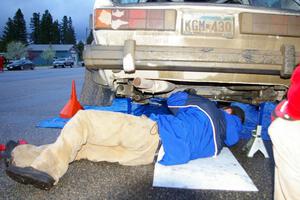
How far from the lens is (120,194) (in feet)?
7.88

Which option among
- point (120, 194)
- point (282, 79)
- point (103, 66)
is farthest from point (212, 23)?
point (120, 194)

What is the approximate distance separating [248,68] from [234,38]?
0.27 metres

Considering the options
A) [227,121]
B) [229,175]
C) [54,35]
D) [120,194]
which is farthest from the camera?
[54,35]

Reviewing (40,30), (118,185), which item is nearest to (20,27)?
(40,30)

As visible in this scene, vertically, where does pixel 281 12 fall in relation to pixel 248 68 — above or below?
above

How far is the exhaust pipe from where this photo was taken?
10.3 feet

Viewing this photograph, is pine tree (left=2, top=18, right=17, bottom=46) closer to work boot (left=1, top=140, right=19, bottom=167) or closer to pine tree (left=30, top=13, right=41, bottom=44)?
pine tree (left=30, top=13, right=41, bottom=44)

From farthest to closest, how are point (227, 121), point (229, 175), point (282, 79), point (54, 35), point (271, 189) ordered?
point (54, 35) < point (227, 121) < point (282, 79) < point (229, 175) < point (271, 189)

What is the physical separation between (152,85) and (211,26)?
2.49ft

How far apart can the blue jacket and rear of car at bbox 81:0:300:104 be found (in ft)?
0.82

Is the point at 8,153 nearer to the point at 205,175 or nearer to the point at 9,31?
the point at 205,175

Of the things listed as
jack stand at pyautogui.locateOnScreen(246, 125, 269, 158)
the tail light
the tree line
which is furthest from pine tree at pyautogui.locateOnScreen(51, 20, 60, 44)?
jack stand at pyautogui.locateOnScreen(246, 125, 269, 158)

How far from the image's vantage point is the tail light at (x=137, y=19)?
295cm

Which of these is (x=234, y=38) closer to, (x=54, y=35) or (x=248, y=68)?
(x=248, y=68)
